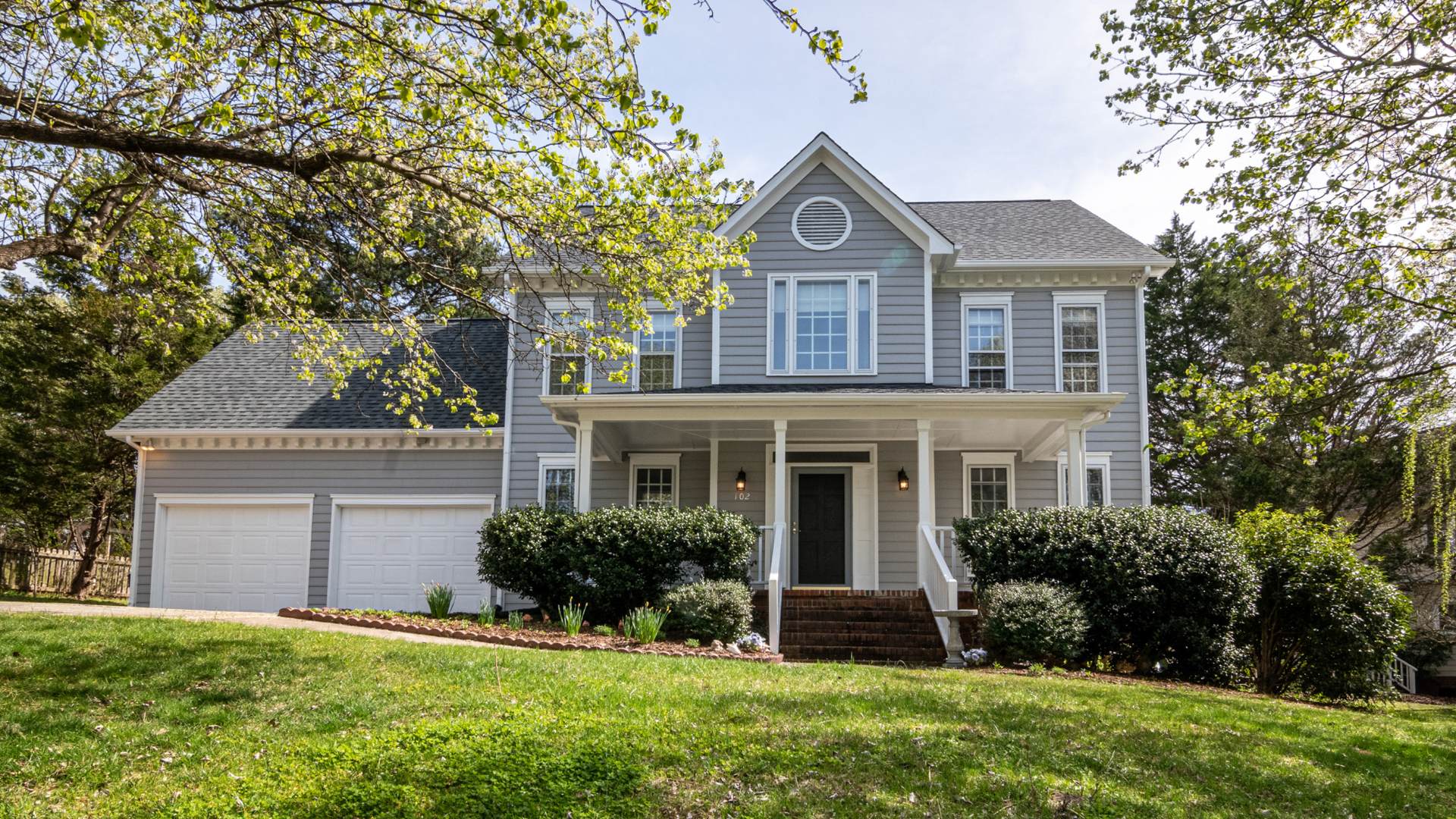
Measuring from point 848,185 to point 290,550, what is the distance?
11.3 m

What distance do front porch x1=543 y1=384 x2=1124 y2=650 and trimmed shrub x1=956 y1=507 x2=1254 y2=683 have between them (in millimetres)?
1685

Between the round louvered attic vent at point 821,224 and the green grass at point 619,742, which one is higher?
the round louvered attic vent at point 821,224

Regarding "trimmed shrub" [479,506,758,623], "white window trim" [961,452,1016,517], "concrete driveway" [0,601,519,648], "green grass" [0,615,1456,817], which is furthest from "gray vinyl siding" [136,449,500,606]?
"green grass" [0,615,1456,817]

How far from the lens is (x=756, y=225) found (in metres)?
15.7

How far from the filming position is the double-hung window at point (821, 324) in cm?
1530

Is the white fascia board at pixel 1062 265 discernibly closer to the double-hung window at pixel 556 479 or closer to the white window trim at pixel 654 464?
the white window trim at pixel 654 464

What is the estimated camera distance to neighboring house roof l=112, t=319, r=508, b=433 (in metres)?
16.7

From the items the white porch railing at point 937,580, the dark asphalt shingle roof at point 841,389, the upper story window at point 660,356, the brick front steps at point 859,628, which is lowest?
the brick front steps at point 859,628

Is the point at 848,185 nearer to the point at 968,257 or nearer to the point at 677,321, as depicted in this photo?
the point at 968,257

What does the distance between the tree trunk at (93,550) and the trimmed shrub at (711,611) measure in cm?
1738

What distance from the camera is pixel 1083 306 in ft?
51.9

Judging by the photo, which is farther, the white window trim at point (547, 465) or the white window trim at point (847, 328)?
the white window trim at point (547, 465)

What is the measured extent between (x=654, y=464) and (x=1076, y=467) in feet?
22.1

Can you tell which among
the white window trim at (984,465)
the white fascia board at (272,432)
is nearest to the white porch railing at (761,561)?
the white window trim at (984,465)
